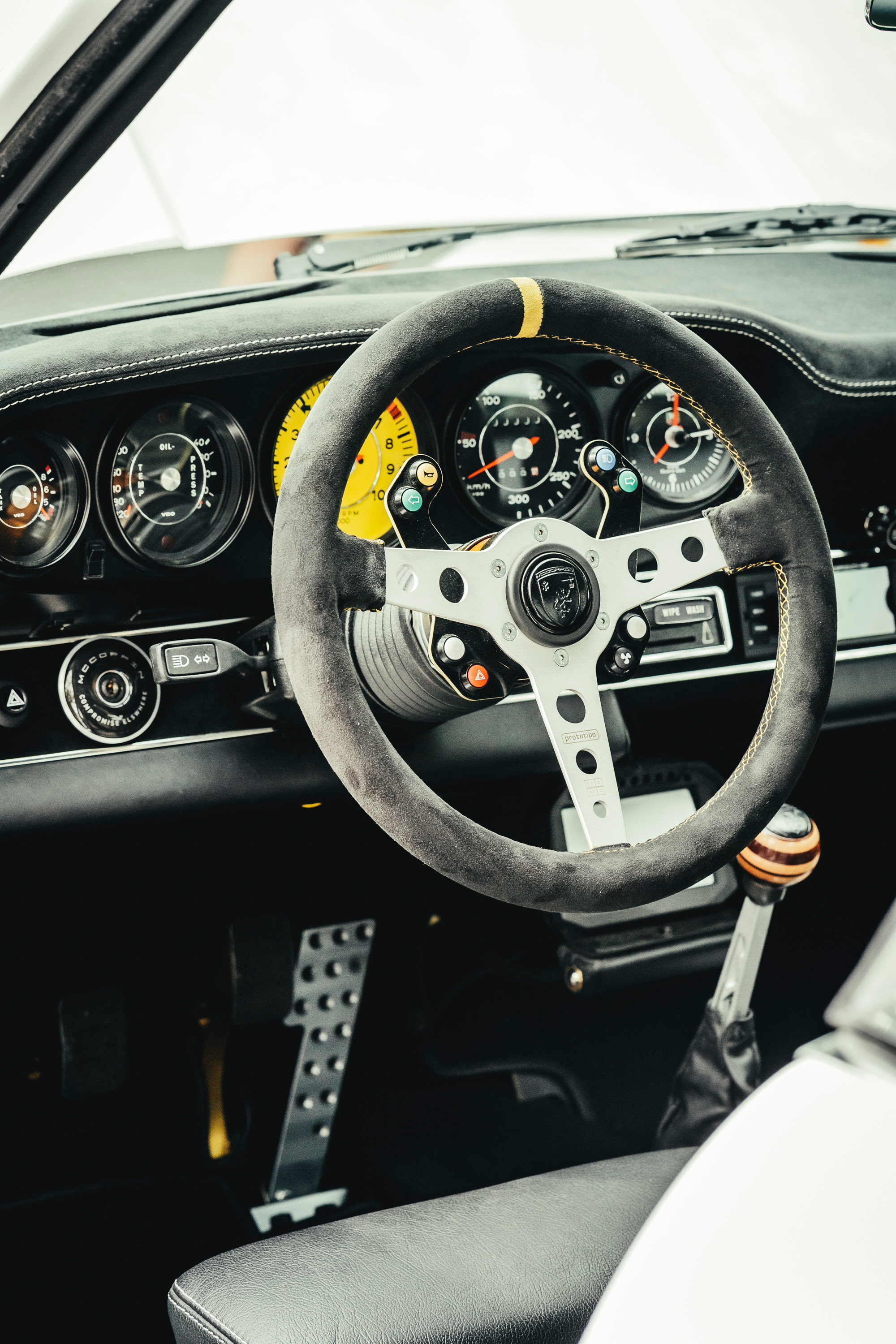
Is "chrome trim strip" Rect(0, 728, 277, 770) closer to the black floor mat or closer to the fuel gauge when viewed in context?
the black floor mat

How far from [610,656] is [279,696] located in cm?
51

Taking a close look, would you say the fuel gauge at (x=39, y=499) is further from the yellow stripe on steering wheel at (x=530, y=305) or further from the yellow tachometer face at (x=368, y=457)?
the yellow stripe on steering wheel at (x=530, y=305)

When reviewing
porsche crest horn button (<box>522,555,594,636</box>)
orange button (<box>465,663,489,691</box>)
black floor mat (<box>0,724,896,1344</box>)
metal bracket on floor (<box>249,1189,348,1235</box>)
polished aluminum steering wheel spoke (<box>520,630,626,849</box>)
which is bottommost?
metal bracket on floor (<box>249,1189,348,1235</box>)

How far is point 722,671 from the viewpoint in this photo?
1.93m

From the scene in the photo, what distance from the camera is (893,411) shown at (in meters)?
1.94

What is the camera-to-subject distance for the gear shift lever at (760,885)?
5.76 feet

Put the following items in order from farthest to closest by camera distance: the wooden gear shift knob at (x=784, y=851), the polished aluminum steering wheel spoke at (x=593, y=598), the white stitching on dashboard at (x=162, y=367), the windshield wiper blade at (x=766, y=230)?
1. the windshield wiper blade at (x=766, y=230)
2. the wooden gear shift knob at (x=784, y=851)
3. the white stitching on dashboard at (x=162, y=367)
4. the polished aluminum steering wheel spoke at (x=593, y=598)

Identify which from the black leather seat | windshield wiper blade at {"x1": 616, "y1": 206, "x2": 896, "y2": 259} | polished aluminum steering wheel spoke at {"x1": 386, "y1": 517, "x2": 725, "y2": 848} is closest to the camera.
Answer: the black leather seat

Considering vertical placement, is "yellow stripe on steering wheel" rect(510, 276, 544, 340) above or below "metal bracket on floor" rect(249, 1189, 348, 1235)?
above

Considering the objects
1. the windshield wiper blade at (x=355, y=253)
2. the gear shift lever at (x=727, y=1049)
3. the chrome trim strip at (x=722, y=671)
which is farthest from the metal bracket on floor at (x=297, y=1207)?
the windshield wiper blade at (x=355, y=253)

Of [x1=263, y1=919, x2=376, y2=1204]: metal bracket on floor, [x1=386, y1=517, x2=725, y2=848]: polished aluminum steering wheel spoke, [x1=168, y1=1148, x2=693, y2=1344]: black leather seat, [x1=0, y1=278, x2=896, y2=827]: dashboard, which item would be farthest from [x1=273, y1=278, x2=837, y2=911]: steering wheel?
[x1=263, y1=919, x2=376, y2=1204]: metal bracket on floor

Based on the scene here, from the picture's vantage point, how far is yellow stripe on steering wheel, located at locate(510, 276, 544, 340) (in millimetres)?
1155

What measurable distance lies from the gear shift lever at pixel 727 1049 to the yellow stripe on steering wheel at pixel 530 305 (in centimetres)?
98

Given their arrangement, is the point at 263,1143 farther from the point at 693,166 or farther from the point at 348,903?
the point at 693,166
